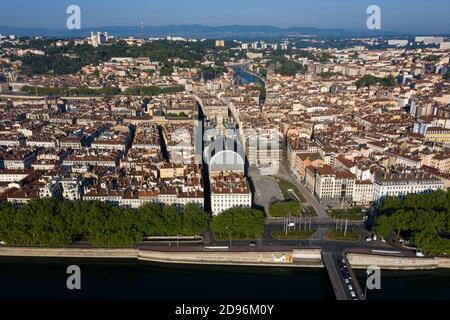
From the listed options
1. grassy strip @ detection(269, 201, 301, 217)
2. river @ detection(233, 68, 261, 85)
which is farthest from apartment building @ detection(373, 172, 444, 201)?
river @ detection(233, 68, 261, 85)

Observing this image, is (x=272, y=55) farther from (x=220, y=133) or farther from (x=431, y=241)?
(x=431, y=241)

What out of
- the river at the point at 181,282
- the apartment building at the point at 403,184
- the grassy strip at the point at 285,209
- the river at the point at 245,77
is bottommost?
the river at the point at 181,282

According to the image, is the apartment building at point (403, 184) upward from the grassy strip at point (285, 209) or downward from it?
upward

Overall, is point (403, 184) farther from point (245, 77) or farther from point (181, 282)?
point (245, 77)

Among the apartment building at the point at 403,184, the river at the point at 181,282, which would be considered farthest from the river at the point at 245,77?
the river at the point at 181,282

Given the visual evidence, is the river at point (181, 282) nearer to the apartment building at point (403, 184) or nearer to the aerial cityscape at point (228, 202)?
the aerial cityscape at point (228, 202)

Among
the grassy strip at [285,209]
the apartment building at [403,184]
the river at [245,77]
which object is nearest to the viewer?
the grassy strip at [285,209]

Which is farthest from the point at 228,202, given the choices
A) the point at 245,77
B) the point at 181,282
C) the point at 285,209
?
the point at 245,77

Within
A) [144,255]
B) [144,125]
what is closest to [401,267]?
[144,255]

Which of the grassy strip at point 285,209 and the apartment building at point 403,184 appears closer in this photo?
the grassy strip at point 285,209
